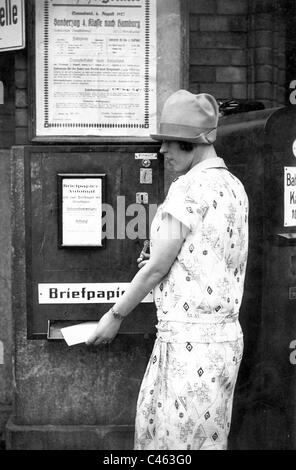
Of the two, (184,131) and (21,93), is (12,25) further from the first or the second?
(184,131)

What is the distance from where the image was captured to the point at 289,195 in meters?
2.98

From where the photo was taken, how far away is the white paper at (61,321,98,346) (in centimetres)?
310

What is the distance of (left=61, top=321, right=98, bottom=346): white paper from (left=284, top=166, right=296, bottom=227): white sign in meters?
1.06

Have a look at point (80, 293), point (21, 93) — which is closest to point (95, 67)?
point (21, 93)

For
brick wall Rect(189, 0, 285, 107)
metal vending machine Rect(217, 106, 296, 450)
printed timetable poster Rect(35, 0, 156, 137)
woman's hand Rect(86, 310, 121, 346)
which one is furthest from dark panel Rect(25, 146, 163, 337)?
brick wall Rect(189, 0, 285, 107)

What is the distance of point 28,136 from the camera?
3.39 m

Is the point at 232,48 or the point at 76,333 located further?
the point at 232,48

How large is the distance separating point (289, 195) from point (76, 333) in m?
1.18

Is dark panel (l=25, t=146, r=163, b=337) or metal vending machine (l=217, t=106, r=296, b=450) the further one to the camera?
→ dark panel (l=25, t=146, r=163, b=337)

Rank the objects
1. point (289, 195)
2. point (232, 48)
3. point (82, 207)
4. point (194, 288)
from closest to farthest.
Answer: point (194, 288) < point (289, 195) < point (82, 207) < point (232, 48)

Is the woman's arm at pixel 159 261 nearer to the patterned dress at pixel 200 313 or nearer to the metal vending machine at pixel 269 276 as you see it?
the patterned dress at pixel 200 313

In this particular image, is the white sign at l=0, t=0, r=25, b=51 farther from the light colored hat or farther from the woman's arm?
the woman's arm
